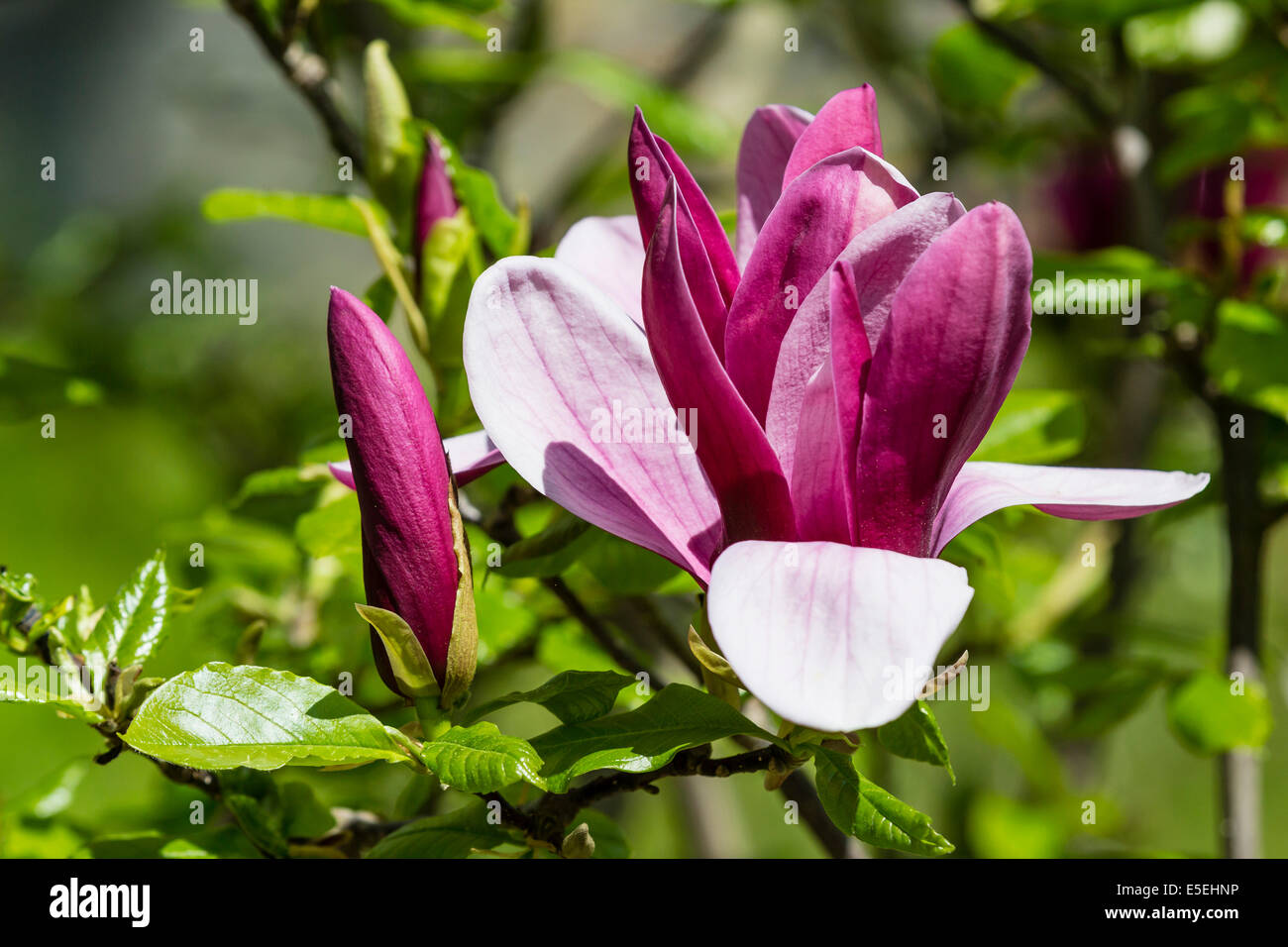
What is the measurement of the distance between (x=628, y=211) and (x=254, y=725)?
1.47 m

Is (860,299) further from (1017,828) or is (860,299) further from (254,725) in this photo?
(1017,828)

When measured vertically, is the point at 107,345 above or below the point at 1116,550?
above

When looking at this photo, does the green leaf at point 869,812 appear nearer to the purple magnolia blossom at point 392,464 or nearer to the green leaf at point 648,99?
the purple magnolia blossom at point 392,464

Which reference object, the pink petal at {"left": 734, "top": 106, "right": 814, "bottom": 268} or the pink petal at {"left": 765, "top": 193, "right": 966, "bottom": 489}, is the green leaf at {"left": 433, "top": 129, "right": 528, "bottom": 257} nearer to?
the pink petal at {"left": 734, "top": 106, "right": 814, "bottom": 268}

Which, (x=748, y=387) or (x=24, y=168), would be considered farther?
(x=24, y=168)

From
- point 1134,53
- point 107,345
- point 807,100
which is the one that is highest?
point 807,100

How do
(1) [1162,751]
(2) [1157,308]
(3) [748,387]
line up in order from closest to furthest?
(3) [748,387] < (2) [1157,308] < (1) [1162,751]

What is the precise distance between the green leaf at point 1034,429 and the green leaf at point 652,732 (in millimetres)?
375

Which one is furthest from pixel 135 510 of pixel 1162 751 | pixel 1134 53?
pixel 1162 751

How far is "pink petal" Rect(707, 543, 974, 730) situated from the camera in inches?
14.3

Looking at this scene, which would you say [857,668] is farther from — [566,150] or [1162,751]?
[566,150]

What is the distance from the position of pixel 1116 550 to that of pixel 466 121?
1.02 meters

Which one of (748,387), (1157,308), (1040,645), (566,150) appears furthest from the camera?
(566,150)

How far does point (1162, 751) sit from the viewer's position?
2.52 meters
